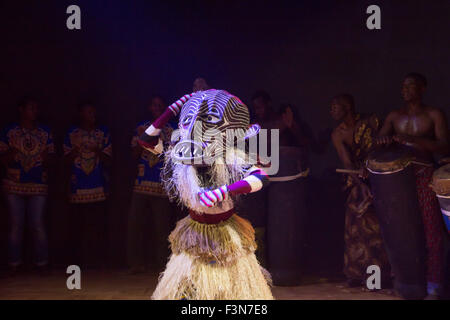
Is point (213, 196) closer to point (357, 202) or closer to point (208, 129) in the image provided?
point (208, 129)

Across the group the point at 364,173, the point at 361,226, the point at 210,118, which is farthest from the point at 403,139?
the point at 210,118

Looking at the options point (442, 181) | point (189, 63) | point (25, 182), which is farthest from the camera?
point (189, 63)

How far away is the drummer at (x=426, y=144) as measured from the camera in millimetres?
4305

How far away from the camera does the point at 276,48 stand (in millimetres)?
5805

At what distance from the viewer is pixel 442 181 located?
157 inches

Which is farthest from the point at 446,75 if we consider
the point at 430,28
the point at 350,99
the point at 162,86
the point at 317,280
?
the point at 162,86

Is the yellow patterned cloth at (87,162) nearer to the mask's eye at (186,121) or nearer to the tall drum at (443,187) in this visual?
the mask's eye at (186,121)

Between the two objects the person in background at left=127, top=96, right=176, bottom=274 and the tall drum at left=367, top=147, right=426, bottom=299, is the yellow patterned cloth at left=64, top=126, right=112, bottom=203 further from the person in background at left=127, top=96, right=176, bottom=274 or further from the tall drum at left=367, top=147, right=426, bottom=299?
the tall drum at left=367, top=147, right=426, bottom=299

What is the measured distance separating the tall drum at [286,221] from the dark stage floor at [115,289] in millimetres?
185

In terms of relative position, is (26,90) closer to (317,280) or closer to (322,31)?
(322,31)

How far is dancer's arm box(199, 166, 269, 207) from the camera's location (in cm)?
281

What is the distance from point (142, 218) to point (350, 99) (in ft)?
7.95

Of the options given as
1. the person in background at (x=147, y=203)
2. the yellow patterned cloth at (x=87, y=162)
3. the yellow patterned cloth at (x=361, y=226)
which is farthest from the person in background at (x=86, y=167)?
the yellow patterned cloth at (x=361, y=226)

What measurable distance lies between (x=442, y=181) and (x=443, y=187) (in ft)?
0.16
